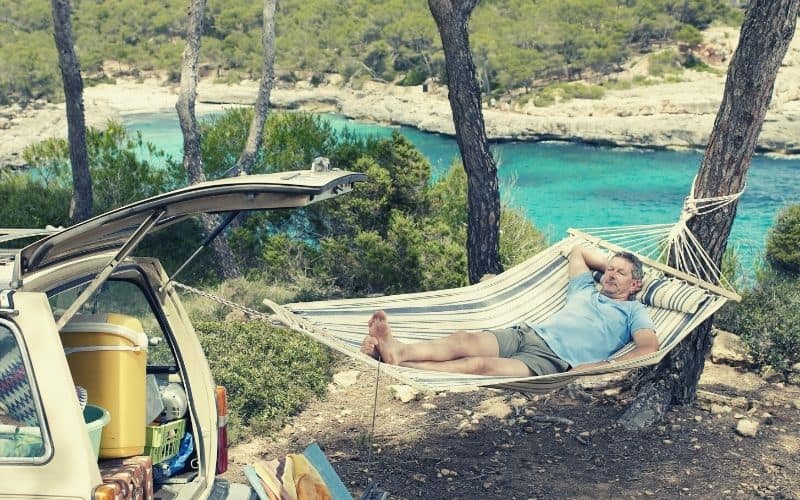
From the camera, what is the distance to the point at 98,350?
2602 millimetres

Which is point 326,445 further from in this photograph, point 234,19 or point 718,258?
point 234,19

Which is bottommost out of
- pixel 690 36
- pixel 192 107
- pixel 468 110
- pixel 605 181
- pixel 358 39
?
pixel 605 181

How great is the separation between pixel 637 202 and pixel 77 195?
1369 cm

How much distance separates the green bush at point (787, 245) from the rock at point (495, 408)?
442 centimetres

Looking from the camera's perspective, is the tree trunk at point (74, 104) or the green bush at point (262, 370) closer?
the green bush at point (262, 370)

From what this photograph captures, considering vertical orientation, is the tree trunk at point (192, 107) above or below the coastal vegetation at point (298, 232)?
above

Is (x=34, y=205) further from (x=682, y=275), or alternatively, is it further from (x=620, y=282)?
(x=682, y=275)

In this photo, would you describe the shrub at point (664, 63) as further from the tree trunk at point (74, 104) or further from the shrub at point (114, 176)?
the tree trunk at point (74, 104)

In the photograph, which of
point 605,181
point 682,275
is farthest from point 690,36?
point 682,275

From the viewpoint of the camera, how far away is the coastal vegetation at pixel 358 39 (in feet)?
97.3

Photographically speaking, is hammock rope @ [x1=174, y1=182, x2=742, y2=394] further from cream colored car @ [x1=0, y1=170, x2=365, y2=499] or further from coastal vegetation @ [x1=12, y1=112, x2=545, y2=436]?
coastal vegetation @ [x1=12, y1=112, x2=545, y2=436]

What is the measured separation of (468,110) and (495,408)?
2.21 meters

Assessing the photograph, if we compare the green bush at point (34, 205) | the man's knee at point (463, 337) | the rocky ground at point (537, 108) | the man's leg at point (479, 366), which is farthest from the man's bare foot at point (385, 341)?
the rocky ground at point (537, 108)

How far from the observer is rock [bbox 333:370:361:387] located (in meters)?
6.04
